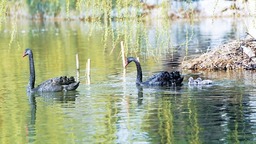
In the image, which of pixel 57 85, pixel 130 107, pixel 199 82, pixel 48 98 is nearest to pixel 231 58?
pixel 199 82

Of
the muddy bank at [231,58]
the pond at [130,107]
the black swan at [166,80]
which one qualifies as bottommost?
the pond at [130,107]

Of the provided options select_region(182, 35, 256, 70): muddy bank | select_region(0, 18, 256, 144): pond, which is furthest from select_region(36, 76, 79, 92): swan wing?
select_region(182, 35, 256, 70): muddy bank

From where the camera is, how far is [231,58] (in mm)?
28188

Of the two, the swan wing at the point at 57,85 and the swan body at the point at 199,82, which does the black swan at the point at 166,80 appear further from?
the swan wing at the point at 57,85

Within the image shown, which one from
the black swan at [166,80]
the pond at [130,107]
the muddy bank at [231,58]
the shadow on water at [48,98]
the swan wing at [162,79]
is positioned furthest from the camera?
the muddy bank at [231,58]

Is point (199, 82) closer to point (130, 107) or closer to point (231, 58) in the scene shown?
point (130, 107)

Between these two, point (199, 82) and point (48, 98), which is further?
point (199, 82)

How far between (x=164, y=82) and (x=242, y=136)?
947 centimetres

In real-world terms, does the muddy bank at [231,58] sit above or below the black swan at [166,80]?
above

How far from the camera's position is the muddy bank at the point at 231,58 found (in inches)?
1091

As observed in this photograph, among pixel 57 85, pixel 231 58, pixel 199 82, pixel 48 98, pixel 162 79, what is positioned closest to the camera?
pixel 48 98

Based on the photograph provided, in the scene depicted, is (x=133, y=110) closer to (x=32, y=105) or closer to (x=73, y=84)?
(x=32, y=105)

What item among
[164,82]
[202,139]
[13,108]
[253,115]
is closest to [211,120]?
[253,115]

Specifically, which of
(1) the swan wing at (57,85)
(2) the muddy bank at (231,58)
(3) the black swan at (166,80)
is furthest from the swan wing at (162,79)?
(2) the muddy bank at (231,58)
